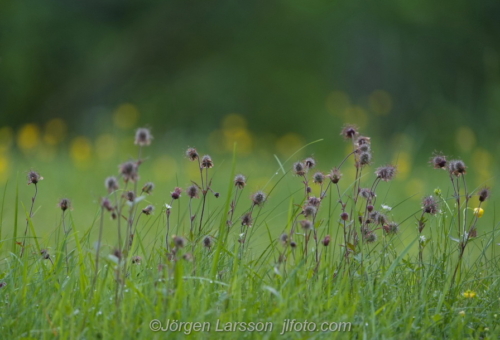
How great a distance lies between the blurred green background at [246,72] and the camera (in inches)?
377

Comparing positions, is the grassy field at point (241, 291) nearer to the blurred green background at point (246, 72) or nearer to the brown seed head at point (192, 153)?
the brown seed head at point (192, 153)

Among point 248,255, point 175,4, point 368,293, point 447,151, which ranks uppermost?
point 175,4

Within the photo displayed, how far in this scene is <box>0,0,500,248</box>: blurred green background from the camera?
31.4 feet

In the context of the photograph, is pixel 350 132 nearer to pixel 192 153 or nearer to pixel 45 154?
pixel 192 153

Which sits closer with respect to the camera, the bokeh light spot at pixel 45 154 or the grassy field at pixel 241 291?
the grassy field at pixel 241 291

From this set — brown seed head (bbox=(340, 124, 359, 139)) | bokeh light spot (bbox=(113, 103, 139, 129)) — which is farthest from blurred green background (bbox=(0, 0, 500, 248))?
brown seed head (bbox=(340, 124, 359, 139))

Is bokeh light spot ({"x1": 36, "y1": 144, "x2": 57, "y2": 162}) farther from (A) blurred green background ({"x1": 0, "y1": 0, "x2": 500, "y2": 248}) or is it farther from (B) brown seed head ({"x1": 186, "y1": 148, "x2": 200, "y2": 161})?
(B) brown seed head ({"x1": 186, "y1": 148, "x2": 200, "y2": 161})

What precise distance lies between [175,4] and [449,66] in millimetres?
4469

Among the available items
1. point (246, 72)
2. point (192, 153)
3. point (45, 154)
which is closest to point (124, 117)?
point (45, 154)

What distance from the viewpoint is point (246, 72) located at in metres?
12.5

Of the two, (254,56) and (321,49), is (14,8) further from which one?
(321,49)

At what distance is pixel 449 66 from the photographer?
11305 millimetres

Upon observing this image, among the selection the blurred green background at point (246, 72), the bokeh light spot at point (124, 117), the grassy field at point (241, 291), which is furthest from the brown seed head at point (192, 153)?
the bokeh light spot at point (124, 117)

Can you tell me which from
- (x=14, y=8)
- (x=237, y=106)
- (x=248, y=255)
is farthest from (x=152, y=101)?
(x=248, y=255)
